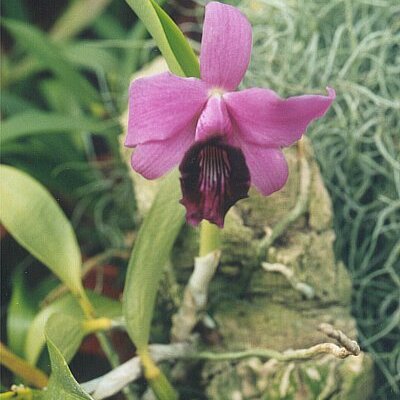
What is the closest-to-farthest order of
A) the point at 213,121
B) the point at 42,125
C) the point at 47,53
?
the point at 213,121 → the point at 42,125 → the point at 47,53

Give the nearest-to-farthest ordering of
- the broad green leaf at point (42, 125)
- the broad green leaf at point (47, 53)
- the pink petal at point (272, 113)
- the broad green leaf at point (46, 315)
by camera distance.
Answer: the pink petal at point (272, 113) < the broad green leaf at point (46, 315) < the broad green leaf at point (42, 125) < the broad green leaf at point (47, 53)

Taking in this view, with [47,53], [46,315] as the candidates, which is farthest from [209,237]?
[47,53]

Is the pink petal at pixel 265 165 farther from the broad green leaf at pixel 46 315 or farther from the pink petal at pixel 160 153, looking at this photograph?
the broad green leaf at pixel 46 315

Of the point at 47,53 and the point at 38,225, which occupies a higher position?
the point at 47,53

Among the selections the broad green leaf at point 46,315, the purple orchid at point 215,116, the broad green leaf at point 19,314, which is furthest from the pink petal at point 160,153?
the broad green leaf at point 19,314

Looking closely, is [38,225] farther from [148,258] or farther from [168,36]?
[168,36]
